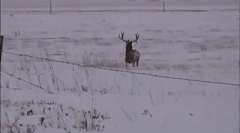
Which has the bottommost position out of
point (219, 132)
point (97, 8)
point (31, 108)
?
point (219, 132)

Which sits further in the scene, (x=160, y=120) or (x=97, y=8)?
(x=97, y=8)

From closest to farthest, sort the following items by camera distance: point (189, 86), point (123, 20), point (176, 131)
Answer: point (176, 131)
point (189, 86)
point (123, 20)

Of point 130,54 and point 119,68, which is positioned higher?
point 130,54

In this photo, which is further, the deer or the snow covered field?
the deer

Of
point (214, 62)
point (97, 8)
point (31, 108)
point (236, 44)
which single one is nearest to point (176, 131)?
point (214, 62)

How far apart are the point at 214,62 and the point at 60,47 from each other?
2.18 meters

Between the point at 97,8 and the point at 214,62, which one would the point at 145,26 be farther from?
the point at 214,62

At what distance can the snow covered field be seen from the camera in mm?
3814

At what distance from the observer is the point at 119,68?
4434 millimetres

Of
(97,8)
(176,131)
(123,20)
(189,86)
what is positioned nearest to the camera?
(176,131)

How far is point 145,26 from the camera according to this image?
4633mm

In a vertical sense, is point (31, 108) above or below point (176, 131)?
above

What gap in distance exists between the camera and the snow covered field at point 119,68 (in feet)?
12.5

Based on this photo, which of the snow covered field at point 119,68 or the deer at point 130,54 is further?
the deer at point 130,54
